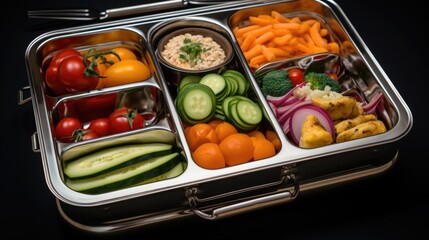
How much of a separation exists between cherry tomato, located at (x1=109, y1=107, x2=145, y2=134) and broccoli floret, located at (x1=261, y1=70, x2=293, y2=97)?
0.53 meters

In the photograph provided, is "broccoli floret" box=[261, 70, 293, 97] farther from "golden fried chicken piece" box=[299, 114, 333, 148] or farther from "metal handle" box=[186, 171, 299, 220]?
"metal handle" box=[186, 171, 299, 220]

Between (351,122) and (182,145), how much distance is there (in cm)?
64

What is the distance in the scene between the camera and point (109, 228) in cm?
166

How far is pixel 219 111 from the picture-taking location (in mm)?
1953

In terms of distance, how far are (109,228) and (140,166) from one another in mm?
227

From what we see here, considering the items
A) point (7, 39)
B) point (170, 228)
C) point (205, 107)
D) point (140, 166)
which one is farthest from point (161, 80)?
point (7, 39)

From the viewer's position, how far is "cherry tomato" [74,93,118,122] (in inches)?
77.6

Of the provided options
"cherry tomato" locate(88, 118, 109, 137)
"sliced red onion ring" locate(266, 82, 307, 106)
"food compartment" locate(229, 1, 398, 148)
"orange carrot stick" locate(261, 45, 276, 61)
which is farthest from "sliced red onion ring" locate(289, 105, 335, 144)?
"cherry tomato" locate(88, 118, 109, 137)

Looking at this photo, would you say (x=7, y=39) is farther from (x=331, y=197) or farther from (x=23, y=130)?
(x=331, y=197)

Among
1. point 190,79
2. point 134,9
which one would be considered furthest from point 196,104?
point 134,9

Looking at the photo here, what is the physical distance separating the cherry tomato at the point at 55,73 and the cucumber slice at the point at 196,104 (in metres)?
0.50

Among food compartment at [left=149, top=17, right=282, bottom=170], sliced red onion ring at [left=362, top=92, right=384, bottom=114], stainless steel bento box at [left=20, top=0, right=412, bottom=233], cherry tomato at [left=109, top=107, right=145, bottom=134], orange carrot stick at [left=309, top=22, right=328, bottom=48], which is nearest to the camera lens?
stainless steel bento box at [left=20, top=0, right=412, bottom=233]

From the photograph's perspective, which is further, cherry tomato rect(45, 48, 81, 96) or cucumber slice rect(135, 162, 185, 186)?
cherry tomato rect(45, 48, 81, 96)

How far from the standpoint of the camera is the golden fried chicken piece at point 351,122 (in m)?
1.86
